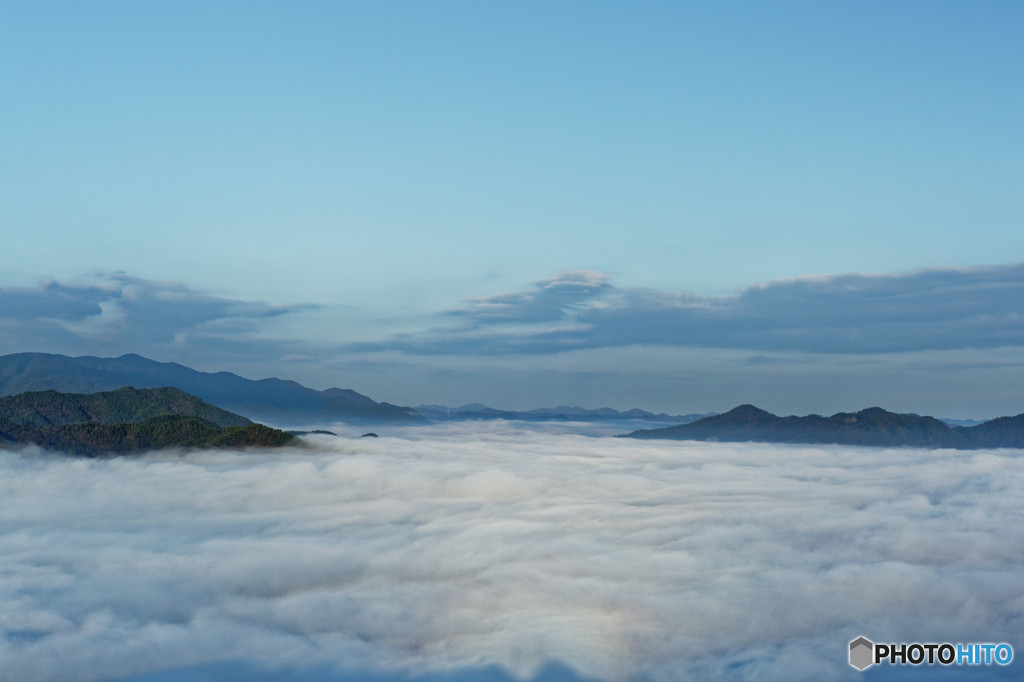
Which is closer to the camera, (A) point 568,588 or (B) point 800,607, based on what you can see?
(B) point 800,607

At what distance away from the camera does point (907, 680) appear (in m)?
141

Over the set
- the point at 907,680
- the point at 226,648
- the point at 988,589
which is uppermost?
the point at 988,589

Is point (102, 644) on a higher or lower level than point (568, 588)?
lower

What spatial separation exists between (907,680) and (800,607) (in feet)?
93.5

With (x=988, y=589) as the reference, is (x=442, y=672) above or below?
below

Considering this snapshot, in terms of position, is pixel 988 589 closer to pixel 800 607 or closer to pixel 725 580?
pixel 800 607

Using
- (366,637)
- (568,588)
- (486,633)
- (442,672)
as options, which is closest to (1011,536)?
(568,588)

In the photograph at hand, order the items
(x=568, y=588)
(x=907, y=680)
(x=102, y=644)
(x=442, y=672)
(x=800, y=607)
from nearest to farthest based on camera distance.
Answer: (x=907, y=680) → (x=442, y=672) → (x=800, y=607) → (x=102, y=644) → (x=568, y=588)

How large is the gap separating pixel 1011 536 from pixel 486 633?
5427 inches

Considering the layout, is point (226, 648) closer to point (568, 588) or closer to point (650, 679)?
point (568, 588)

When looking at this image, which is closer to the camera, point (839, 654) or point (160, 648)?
point (839, 654)

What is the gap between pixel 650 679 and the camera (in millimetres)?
146375

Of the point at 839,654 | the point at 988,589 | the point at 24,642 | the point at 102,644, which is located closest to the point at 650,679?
the point at 839,654

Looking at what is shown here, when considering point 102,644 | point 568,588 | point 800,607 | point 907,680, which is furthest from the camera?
point 568,588
